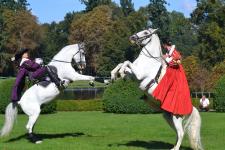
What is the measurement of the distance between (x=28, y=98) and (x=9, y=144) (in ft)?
4.20

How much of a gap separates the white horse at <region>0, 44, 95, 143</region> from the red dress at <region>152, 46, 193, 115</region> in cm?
257

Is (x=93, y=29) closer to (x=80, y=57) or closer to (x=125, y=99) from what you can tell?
(x=125, y=99)

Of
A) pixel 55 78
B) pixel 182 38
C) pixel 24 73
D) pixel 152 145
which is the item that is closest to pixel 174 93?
pixel 152 145

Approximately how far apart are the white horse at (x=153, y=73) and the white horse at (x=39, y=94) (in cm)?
208

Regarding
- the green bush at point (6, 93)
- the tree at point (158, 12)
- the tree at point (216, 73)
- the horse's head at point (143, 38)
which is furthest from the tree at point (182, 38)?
the horse's head at point (143, 38)

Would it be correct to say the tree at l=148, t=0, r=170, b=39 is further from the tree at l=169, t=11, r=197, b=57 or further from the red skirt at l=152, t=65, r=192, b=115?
the red skirt at l=152, t=65, r=192, b=115

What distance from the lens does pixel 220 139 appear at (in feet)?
47.8

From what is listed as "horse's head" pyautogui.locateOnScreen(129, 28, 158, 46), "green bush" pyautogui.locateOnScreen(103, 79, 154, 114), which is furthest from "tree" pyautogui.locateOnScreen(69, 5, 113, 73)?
"horse's head" pyautogui.locateOnScreen(129, 28, 158, 46)

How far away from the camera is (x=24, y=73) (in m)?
14.2

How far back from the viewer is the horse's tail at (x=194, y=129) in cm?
1160

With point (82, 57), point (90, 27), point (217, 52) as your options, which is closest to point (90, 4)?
point (90, 27)

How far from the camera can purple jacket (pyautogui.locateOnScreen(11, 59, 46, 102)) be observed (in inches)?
548

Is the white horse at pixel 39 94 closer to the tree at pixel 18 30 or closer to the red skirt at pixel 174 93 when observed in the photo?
the red skirt at pixel 174 93

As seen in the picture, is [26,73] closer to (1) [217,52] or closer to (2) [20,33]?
(1) [217,52]
